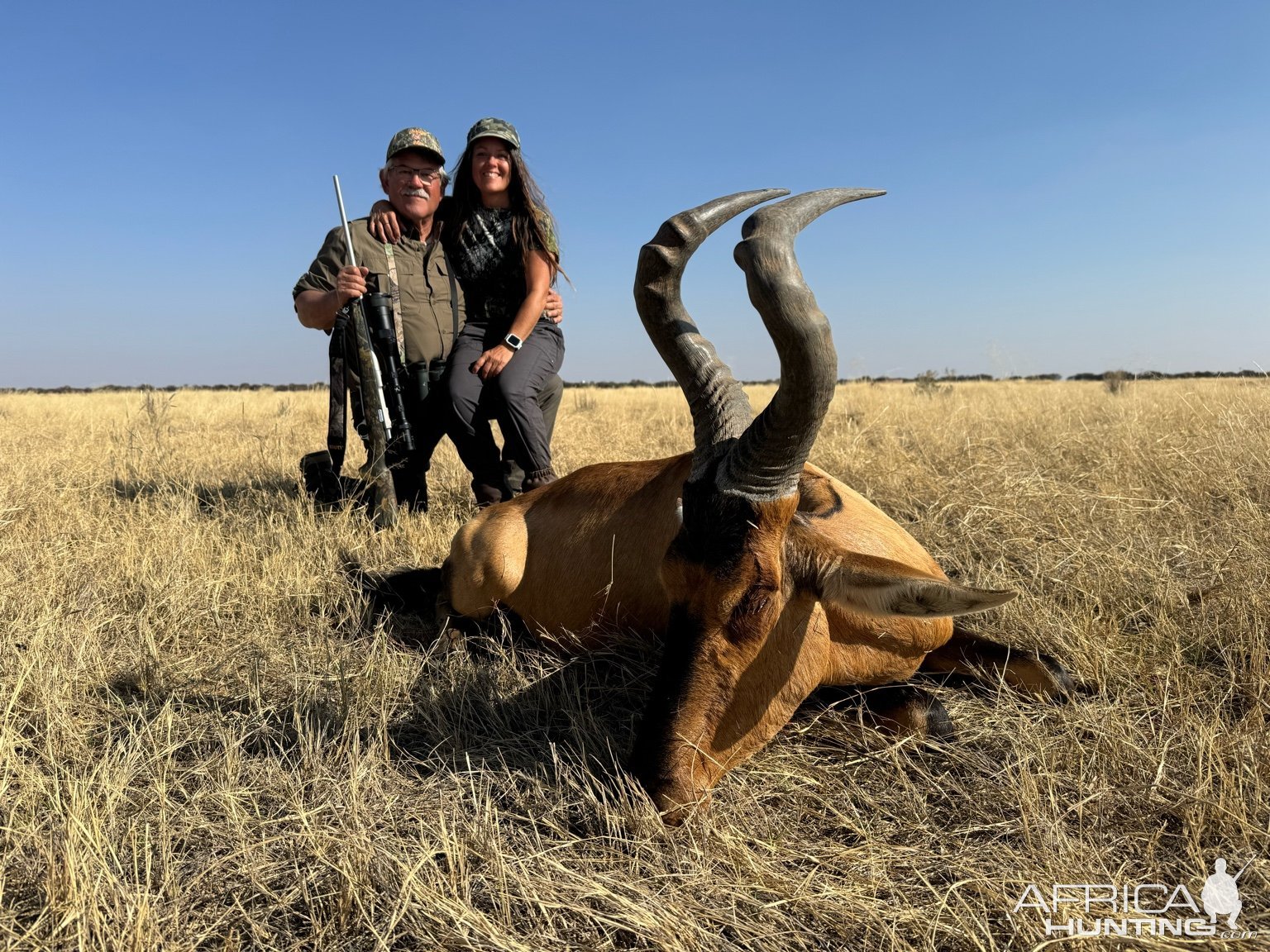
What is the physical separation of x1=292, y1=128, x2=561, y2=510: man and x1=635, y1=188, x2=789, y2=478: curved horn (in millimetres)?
3588

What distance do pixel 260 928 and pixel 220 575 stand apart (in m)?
3.25

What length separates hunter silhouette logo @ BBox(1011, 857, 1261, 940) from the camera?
190 centimetres

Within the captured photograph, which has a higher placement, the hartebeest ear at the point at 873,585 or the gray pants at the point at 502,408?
the gray pants at the point at 502,408

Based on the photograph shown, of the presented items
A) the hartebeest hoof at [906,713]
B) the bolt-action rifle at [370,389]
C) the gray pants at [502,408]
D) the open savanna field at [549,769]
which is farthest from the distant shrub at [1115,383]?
the hartebeest hoof at [906,713]

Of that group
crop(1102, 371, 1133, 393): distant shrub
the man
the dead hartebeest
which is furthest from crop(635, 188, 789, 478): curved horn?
crop(1102, 371, 1133, 393): distant shrub

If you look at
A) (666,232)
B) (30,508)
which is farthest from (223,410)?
(666,232)

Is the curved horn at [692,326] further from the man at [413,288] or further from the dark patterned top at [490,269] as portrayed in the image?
the dark patterned top at [490,269]

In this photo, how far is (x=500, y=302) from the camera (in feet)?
22.3

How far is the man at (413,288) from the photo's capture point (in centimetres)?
662

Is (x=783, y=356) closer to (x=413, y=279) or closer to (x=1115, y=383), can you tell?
(x=413, y=279)

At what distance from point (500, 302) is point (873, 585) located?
5.01 metres

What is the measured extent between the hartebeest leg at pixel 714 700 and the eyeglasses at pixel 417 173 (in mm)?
5204

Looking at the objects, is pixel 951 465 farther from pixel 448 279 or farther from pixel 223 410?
pixel 223 410

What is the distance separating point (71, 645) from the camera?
11.8ft
